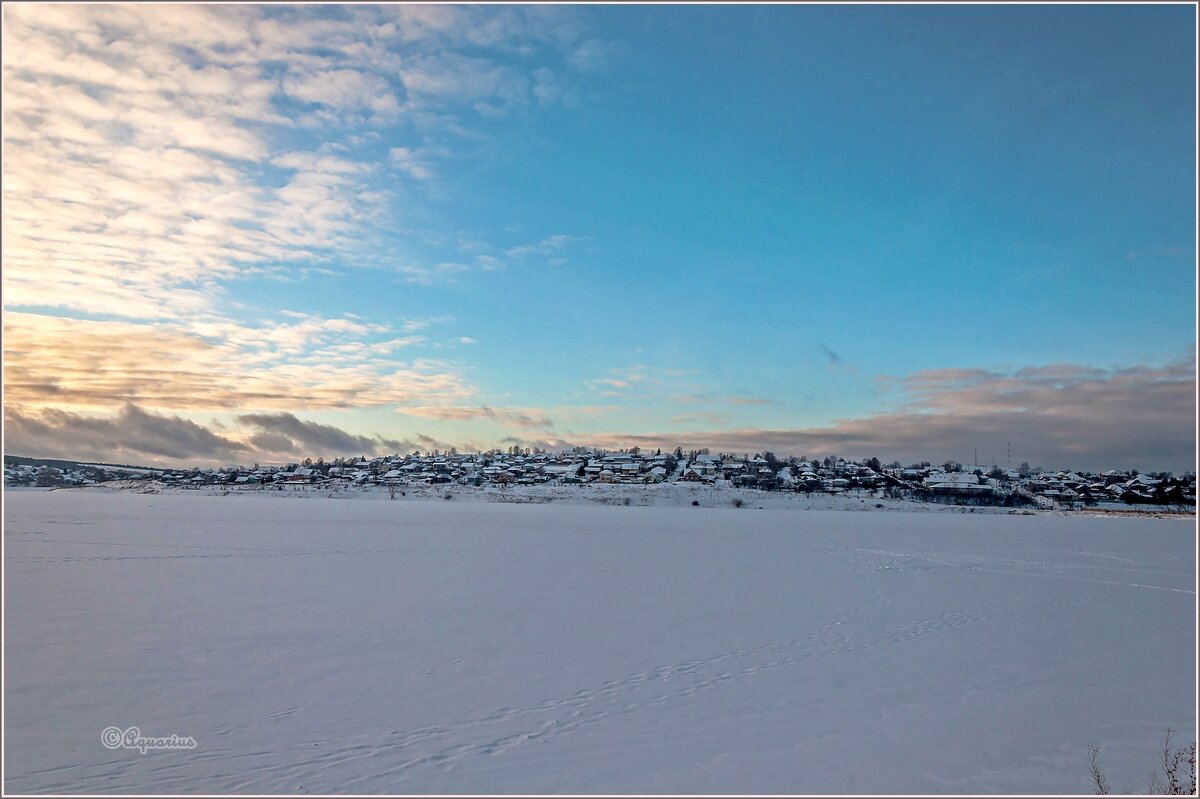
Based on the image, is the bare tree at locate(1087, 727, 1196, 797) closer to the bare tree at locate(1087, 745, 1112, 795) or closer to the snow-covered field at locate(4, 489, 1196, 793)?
the bare tree at locate(1087, 745, 1112, 795)

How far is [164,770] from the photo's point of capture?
6180 millimetres

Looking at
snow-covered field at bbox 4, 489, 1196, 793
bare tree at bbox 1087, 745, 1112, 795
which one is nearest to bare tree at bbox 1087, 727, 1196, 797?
bare tree at bbox 1087, 745, 1112, 795

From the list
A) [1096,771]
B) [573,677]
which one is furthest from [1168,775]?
[573,677]

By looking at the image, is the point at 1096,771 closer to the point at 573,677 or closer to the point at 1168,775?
the point at 1168,775

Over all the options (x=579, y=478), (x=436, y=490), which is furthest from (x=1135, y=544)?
(x=579, y=478)

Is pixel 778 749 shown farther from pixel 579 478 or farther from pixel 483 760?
pixel 579 478

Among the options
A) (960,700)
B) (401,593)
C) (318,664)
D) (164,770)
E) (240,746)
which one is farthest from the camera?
(401,593)

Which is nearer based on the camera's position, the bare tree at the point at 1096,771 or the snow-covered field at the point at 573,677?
the bare tree at the point at 1096,771

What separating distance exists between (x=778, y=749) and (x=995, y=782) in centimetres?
176

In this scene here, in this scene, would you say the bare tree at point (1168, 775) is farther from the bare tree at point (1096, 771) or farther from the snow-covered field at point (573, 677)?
the snow-covered field at point (573, 677)

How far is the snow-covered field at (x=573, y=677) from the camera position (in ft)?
20.9

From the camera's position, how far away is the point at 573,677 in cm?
898

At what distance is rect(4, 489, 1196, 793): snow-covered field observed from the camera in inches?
251

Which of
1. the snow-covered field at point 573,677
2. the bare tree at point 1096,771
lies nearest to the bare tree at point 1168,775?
the bare tree at point 1096,771
